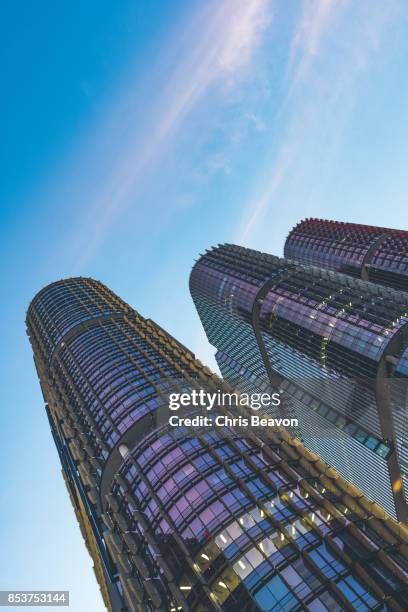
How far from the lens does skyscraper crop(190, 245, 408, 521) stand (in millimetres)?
96625

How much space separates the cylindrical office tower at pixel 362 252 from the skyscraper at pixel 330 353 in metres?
37.7

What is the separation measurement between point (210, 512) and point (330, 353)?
62.8 m

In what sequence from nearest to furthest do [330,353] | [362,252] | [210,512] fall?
[210,512], [330,353], [362,252]

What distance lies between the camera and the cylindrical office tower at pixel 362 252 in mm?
158750

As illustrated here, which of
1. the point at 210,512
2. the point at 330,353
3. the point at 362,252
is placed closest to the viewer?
the point at 210,512

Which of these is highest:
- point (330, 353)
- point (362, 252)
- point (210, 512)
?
point (362, 252)

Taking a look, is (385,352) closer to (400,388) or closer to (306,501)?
(400,388)

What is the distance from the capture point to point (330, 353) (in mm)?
106625

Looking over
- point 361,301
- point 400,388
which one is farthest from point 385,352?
point 361,301

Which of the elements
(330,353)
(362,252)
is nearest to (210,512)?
(330,353)

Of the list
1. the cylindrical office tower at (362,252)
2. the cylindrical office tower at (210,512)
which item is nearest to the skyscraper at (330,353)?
the cylindrical office tower at (210,512)

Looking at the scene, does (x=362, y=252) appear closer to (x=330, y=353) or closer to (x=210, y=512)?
(x=330, y=353)

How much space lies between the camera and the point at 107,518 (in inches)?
2611

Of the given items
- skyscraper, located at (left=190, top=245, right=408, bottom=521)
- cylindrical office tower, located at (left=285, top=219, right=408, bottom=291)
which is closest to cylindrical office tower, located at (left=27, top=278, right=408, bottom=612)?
skyscraper, located at (left=190, top=245, right=408, bottom=521)
